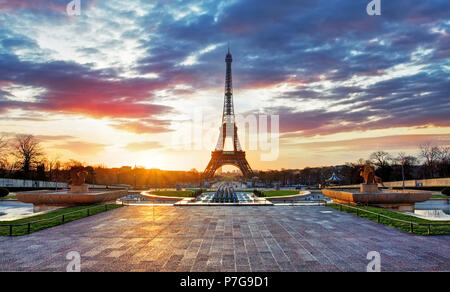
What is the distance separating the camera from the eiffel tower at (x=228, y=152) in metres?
72.3

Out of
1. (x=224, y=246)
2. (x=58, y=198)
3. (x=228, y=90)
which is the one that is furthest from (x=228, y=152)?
(x=224, y=246)

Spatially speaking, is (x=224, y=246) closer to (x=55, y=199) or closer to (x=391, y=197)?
(x=391, y=197)

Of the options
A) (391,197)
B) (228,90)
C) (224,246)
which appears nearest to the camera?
(224,246)

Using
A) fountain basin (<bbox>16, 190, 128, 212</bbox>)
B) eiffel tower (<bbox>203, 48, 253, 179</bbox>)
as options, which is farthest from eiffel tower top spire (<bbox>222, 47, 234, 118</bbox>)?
fountain basin (<bbox>16, 190, 128, 212</bbox>)

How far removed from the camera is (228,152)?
76000 mm

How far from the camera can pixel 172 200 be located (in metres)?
26.4

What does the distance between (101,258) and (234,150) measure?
68.5m

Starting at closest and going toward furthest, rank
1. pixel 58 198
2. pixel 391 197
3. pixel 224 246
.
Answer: pixel 224 246 < pixel 391 197 < pixel 58 198

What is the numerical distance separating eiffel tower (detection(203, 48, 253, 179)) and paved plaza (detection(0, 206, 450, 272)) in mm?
57030

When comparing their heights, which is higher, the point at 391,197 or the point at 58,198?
the point at 391,197

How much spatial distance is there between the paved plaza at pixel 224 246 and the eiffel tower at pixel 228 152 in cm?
5703

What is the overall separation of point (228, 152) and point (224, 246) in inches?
2610
